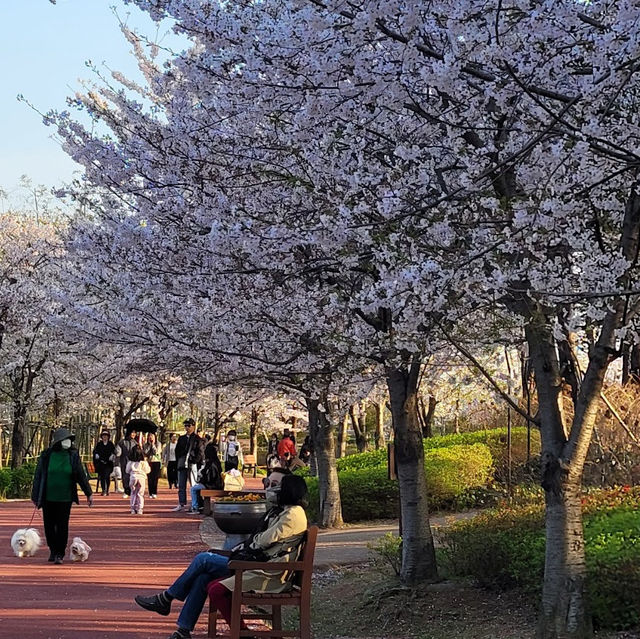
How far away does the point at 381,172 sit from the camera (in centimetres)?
700

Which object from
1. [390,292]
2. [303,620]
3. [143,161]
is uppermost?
[143,161]

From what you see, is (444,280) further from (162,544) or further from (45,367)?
(45,367)

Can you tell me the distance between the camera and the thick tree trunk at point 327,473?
16828mm

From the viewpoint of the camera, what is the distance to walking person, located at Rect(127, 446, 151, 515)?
822 inches

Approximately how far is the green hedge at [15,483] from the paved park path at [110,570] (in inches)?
218

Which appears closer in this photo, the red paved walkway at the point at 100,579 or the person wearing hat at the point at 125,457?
the red paved walkway at the point at 100,579

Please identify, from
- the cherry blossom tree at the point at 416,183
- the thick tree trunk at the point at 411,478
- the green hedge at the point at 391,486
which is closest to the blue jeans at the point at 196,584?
the cherry blossom tree at the point at 416,183

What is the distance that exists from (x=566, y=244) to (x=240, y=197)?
3.60 meters

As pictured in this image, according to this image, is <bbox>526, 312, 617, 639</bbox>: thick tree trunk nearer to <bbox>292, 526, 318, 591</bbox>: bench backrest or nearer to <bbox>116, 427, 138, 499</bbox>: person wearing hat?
<bbox>292, 526, 318, 591</bbox>: bench backrest

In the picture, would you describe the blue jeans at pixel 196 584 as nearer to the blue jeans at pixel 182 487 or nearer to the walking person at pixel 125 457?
the blue jeans at pixel 182 487

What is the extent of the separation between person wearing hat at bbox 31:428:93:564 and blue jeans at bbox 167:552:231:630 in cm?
525

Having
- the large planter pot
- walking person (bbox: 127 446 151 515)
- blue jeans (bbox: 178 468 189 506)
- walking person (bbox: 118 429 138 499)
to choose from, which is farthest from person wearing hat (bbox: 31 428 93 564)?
walking person (bbox: 118 429 138 499)

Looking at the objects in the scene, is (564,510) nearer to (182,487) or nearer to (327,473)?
(327,473)

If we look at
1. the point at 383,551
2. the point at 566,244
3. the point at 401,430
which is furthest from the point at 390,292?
the point at 383,551
